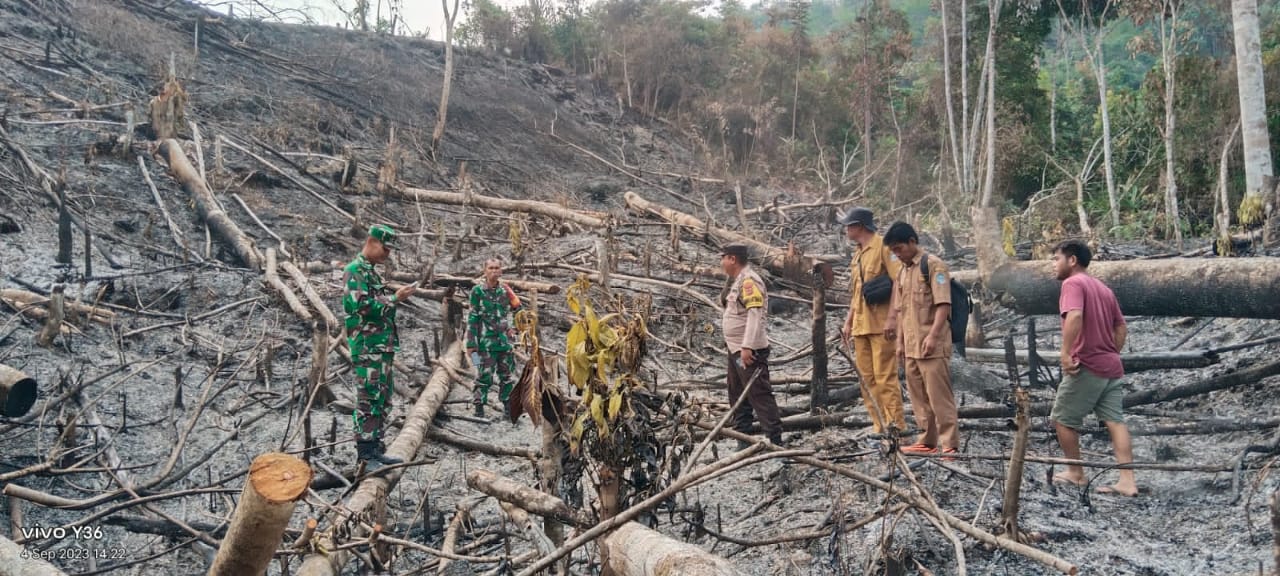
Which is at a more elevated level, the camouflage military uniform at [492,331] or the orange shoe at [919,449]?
the camouflage military uniform at [492,331]

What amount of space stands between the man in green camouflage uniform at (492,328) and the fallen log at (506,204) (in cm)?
497

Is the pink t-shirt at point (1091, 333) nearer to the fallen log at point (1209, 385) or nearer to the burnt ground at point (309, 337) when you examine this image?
the burnt ground at point (309, 337)

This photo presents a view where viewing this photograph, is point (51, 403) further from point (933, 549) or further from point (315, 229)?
point (315, 229)

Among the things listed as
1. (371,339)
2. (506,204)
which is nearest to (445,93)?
(506,204)

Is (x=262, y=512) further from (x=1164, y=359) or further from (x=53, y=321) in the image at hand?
(x=1164, y=359)

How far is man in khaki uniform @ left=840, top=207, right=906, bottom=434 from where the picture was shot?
208 inches

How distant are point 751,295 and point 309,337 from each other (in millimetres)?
4911

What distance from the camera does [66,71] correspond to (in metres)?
13.1

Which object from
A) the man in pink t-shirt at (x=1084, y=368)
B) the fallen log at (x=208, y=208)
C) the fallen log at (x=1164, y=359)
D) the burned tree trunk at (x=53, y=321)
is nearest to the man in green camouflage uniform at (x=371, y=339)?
the burned tree trunk at (x=53, y=321)

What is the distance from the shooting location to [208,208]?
1048 cm

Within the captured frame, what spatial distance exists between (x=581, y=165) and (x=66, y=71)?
10.6 m

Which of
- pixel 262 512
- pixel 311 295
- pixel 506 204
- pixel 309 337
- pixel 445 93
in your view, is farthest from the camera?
pixel 445 93

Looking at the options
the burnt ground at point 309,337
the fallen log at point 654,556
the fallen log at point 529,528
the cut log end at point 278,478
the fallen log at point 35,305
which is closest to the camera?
the cut log end at point 278,478

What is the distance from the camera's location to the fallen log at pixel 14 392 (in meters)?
4.28
